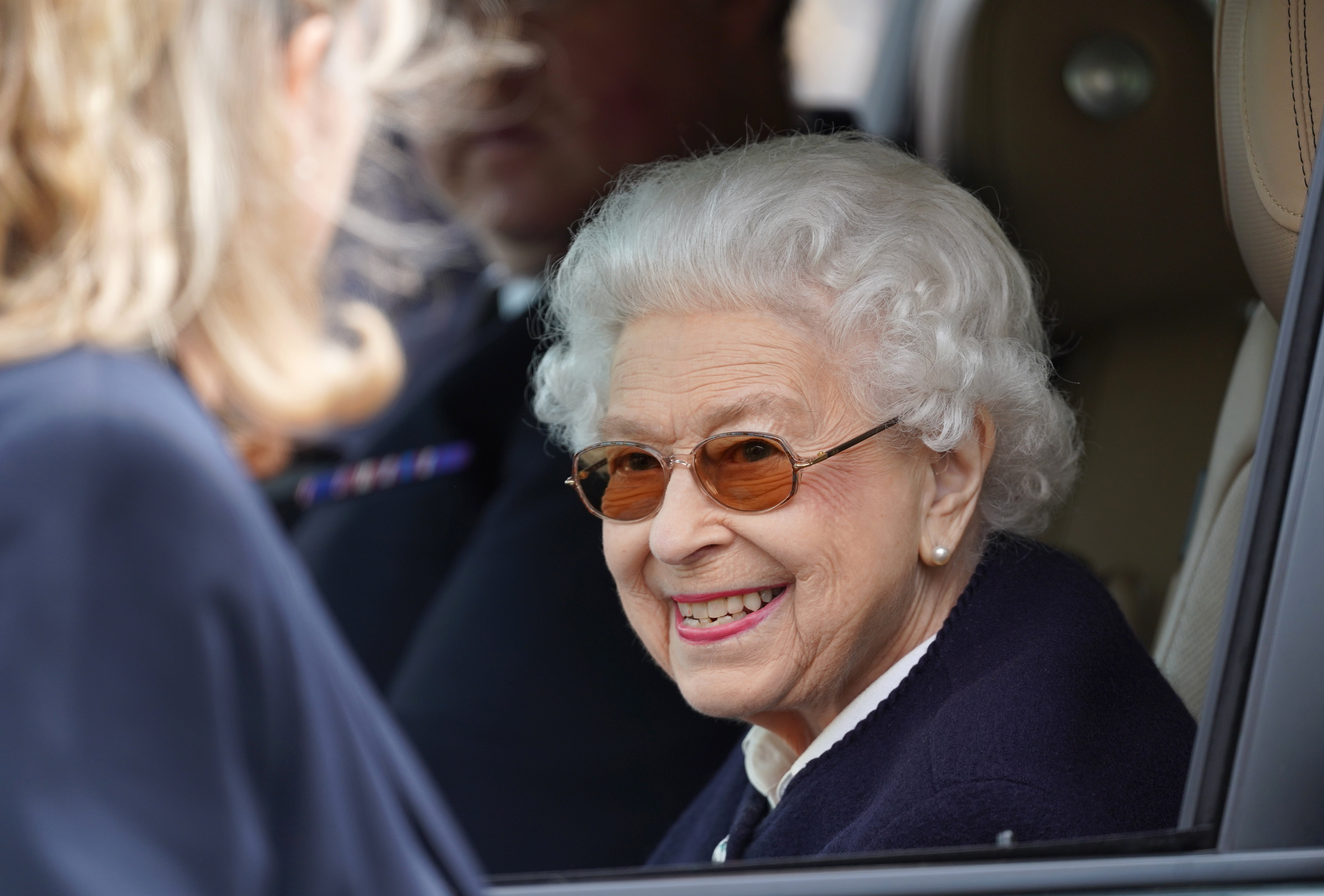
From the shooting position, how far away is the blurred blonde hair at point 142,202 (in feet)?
3.53

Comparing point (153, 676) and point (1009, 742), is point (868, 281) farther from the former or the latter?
point (153, 676)

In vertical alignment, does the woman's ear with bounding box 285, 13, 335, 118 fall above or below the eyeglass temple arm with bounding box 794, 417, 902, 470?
above

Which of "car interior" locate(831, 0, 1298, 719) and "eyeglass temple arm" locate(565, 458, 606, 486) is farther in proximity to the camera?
"car interior" locate(831, 0, 1298, 719)

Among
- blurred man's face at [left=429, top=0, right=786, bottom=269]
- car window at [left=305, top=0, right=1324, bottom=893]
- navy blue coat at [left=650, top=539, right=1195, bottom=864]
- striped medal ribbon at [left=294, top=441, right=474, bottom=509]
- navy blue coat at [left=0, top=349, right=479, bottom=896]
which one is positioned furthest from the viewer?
striped medal ribbon at [left=294, top=441, right=474, bottom=509]

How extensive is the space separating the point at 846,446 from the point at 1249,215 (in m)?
0.58

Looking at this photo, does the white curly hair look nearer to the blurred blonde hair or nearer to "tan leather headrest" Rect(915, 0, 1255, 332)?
"tan leather headrest" Rect(915, 0, 1255, 332)

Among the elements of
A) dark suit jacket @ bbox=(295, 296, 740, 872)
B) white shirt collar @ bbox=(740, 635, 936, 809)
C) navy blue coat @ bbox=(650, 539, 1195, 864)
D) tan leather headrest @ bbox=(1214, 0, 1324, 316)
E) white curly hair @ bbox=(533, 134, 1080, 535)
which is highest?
tan leather headrest @ bbox=(1214, 0, 1324, 316)

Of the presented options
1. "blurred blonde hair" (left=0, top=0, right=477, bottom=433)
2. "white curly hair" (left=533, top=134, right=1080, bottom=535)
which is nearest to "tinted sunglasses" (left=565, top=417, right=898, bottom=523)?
"white curly hair" (left=533, top=134, right=1080, bottom=535)

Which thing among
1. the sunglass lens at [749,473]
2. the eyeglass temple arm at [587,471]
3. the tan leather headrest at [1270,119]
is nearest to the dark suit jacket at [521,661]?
the eyeglass temple arm at [587,471]

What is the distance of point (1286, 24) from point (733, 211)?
2.23ft

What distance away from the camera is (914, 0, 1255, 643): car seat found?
220 cm

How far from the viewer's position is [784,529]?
5.60 ft

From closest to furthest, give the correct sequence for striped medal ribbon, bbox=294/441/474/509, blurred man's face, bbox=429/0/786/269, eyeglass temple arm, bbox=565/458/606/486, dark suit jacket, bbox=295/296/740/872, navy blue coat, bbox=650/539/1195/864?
1. navy blue coat, bbox=650/539/1195/864
2. eyeglass temple arm, bbox=565/458/606/486
3. dark suit jacket, bbox=295/296/740/872
4. blurred man's face, bbox=429/0/786/269
5. striped medal ribbon, bbox=294/441/474/509

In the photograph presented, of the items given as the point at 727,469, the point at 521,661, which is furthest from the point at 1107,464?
the point at 521,661
